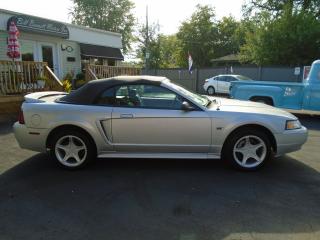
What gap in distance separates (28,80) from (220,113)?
8251mm

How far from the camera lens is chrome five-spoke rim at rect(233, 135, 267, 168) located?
Answer: 189 inches

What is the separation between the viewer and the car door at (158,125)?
4.71 m

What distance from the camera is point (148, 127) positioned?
4750 mm

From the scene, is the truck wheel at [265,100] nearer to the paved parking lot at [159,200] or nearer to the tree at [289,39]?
the paved parking lot at [159,200]

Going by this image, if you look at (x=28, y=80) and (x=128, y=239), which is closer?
(x=128, y=239)

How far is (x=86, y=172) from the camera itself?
4.86m

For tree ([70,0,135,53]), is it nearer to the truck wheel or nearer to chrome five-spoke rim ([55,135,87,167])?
the truck wheel

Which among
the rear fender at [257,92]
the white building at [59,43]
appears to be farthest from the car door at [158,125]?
the white building at [59,43]

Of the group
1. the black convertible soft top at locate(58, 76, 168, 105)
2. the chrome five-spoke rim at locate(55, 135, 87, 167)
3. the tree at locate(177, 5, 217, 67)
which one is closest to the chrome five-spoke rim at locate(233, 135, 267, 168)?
the black convertible soft top at locate(58, 76, 168, 105)

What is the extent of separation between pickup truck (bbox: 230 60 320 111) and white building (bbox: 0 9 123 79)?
378 inches

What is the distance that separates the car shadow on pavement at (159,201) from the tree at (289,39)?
57.5 feet

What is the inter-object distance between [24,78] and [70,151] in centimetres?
678

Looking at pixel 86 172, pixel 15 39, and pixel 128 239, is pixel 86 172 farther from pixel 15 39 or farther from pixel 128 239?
pixel 15 39

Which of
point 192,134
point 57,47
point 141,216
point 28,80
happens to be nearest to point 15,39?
point 28,80
